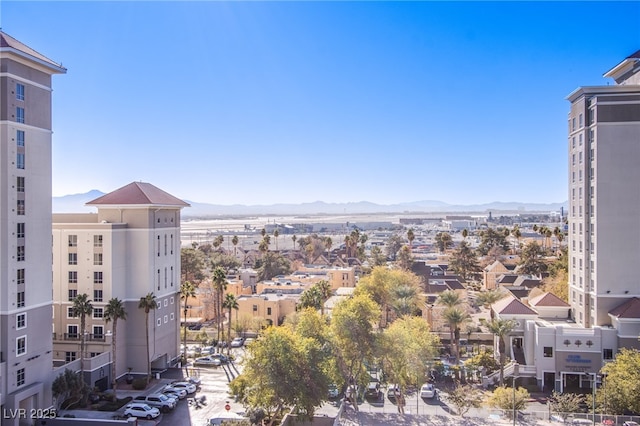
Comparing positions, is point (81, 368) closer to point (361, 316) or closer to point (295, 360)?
point (295, 360)

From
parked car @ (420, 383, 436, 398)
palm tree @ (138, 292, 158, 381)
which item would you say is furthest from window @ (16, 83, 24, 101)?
parked car @ (420, 383, 436, 398)

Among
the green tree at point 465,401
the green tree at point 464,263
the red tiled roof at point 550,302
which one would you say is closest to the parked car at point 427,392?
the green tree at point 465,401

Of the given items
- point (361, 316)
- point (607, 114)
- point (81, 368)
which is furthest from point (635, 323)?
point (81, 368)

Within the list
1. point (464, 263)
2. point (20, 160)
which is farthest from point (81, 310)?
point (464, 263)

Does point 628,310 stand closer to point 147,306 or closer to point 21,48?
point 147,306

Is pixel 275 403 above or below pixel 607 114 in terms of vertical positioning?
below
